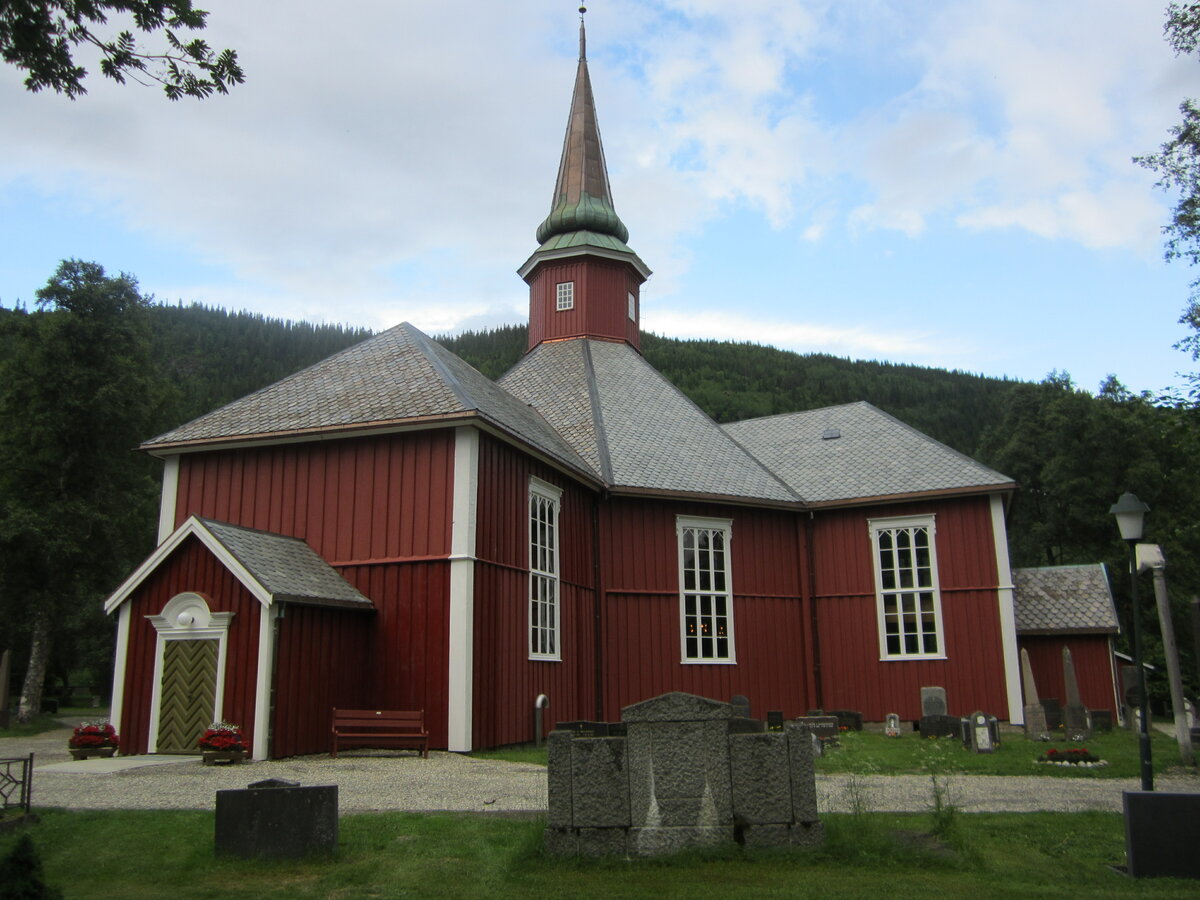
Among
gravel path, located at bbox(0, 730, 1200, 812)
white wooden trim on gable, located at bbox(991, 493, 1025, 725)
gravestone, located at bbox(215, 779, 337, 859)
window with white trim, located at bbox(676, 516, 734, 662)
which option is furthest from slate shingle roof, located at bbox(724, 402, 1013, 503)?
gravestone, located at bbox(215, 779, 337, 859)

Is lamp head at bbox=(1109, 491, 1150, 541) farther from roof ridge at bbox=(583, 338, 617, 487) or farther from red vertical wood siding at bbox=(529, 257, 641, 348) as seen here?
red vertical wood siding at bbox=(529, 257, 641, 348)

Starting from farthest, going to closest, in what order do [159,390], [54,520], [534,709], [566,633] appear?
[159,390] → [54,520] → [566,633] → [534,709]

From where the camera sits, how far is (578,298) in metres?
25.0

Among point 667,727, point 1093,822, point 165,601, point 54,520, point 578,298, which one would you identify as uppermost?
point 578,298

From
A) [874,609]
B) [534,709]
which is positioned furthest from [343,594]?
[874,609]

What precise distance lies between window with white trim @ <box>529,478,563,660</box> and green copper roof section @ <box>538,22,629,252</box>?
1054 cm

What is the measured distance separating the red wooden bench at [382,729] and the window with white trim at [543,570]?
9.78ft

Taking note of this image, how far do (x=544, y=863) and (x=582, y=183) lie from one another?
71.1ft

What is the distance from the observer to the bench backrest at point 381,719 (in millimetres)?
12852

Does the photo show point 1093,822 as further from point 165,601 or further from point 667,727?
point 165,601

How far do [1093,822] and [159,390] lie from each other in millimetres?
24320

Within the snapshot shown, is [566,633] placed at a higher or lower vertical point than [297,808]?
higher

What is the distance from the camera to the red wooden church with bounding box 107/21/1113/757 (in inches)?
527

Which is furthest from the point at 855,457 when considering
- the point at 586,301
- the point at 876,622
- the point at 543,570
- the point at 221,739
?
the point at 221,739
